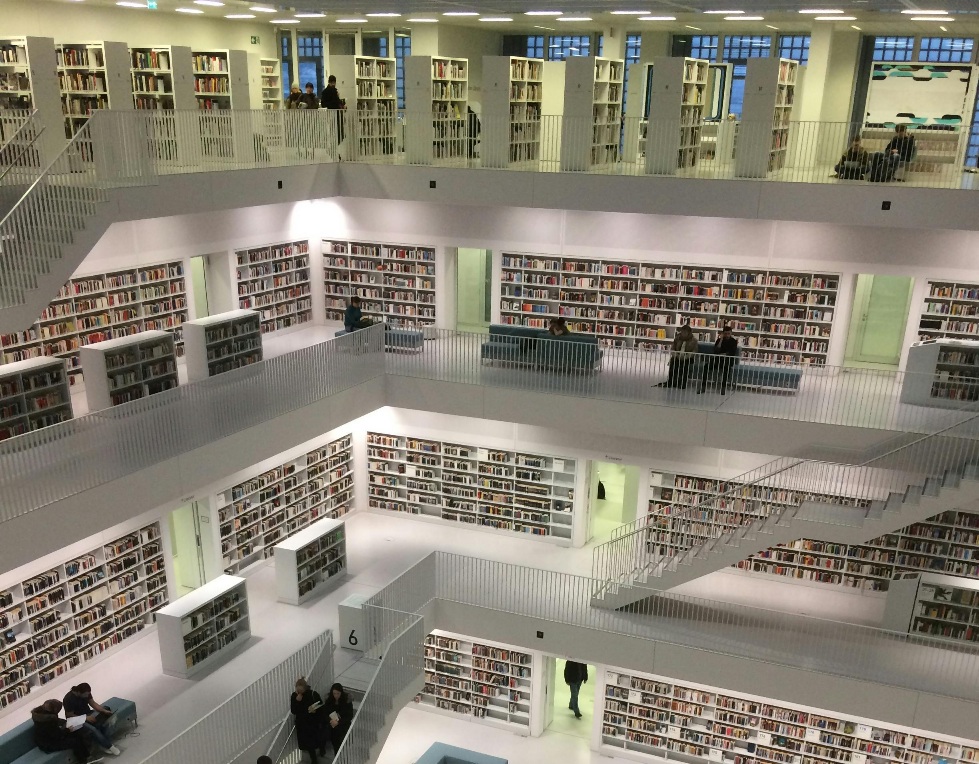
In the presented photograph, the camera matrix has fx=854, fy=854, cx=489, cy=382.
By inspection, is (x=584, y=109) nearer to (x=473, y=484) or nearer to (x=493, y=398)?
(x=493, y=398)

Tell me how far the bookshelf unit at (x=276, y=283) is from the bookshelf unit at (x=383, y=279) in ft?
1.63

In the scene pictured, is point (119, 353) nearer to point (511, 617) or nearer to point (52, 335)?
point (52, 335)

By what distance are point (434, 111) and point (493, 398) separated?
5.24 metres

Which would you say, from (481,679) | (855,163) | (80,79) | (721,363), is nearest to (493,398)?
(721,363)

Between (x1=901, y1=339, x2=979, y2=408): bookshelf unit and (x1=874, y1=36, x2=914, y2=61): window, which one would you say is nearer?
(x1=901, y1=339, x2=979, y2=408): bookshelf unit

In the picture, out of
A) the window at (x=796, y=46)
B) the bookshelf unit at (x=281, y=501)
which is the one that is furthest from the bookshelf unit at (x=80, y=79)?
the window at (x=796, y=46)

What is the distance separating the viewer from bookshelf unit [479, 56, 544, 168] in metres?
13.6

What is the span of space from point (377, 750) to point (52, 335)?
273 inches

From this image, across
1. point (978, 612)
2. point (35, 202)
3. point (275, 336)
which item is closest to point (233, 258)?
point (275, 336)

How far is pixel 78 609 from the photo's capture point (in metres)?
10.8

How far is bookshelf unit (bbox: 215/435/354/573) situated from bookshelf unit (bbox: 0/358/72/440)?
285cm

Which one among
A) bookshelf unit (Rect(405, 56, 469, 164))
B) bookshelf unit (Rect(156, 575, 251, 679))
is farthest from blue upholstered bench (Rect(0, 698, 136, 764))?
bookshelf unit (Rect(405, 56, 469, 164))

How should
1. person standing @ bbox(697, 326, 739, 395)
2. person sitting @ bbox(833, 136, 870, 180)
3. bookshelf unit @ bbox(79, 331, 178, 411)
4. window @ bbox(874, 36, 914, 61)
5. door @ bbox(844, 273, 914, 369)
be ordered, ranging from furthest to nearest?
window @ bbox(874, 36, 914, 61) < door @ bbox(844, 273, 914, 369) < person sitting @ bbox(833, 136, 870, 180) < person standing @ bbox(697, 326, 739, 395) < bookshelf unit @ bbox(79, 331, 178, 411)

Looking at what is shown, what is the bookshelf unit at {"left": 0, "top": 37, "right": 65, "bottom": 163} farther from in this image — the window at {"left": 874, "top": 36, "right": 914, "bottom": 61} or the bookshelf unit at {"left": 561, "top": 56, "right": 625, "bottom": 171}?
the window at {"left": 874, "top": 36, "right": 914, "bottom": 61}
